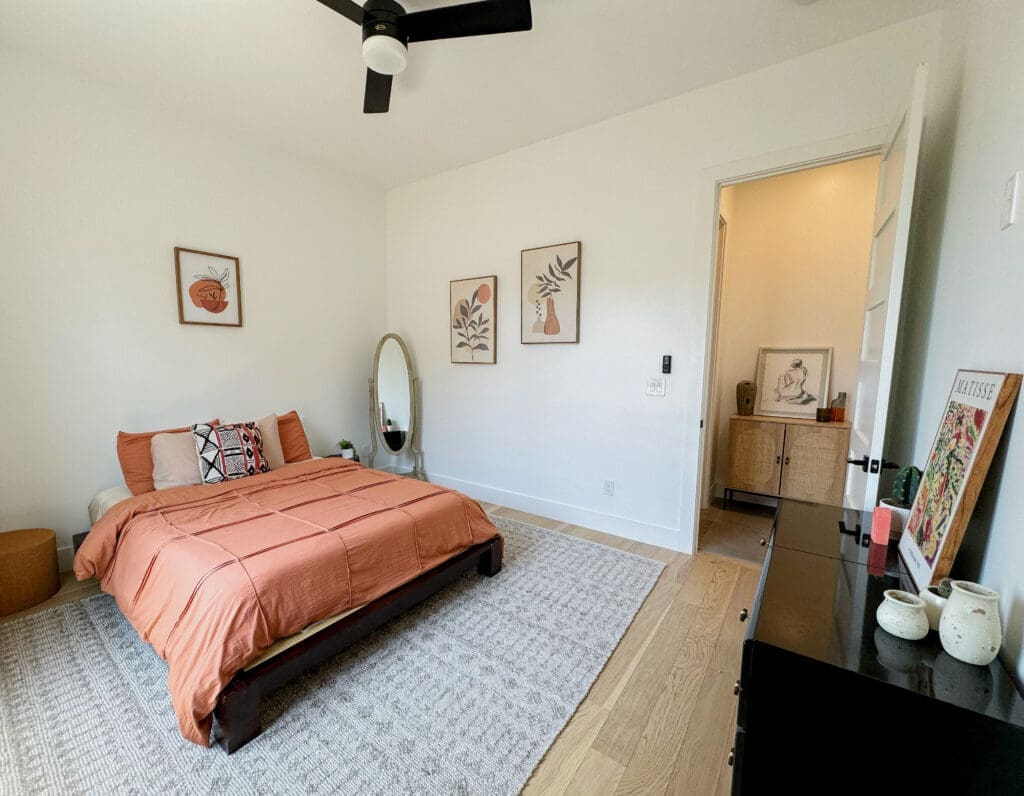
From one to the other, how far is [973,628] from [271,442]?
3.24 m

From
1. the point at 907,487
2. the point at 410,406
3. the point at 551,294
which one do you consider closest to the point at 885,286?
the point at 907,487

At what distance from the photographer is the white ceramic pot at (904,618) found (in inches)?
33.9

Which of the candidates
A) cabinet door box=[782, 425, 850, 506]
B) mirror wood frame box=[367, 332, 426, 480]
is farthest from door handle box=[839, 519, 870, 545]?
mirror wood frame box=[367, 332, 426, 480]

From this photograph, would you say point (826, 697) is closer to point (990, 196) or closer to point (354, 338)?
point (990, 196)

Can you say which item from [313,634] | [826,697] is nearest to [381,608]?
[313,634]

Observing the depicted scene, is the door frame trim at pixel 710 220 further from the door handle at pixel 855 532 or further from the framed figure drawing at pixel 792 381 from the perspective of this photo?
the door handle at pixel 855 532

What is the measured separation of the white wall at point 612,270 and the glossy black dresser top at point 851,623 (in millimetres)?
1267

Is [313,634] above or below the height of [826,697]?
below

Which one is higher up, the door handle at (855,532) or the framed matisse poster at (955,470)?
the framed matisse poster at (955,470)

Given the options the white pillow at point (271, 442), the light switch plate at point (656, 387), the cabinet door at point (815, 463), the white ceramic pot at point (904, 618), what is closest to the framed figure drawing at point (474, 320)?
the light switch plate at point (656, 387)

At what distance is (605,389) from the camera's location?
2.86 m

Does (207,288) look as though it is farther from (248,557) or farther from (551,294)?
(551,294)

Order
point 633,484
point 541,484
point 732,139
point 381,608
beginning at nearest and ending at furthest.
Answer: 1. point 381,608
2. point 732,139
3. point 633,484
4. point 541,484

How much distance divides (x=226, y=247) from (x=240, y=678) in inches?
109
